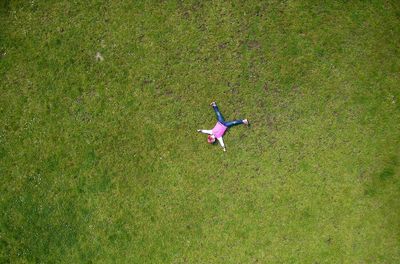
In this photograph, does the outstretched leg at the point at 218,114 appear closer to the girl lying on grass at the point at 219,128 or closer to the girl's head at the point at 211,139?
the girl lying on grass at the point at 219,128

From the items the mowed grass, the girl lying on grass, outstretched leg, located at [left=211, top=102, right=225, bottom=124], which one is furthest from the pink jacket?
the mowed grass

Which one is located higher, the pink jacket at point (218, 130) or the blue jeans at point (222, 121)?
the blue jeans at point (222, 121)

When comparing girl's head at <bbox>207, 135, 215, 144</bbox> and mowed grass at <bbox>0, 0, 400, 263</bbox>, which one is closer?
girl's head at <bbox>207, 135, 215, 144</bbox>

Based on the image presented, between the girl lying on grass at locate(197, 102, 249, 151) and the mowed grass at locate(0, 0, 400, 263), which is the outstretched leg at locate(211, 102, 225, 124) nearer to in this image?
the girl lying on grass at locate(197, 102, 249, 151)

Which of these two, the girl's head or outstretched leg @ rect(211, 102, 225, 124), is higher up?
outstretched leg @ rect(211, 102, 225, 124)

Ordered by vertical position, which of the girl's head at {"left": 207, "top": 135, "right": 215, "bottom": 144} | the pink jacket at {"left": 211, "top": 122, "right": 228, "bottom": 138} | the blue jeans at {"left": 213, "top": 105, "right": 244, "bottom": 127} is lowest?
the girl's head at {"left": 207, "top": 135, "right": 215, "bottom": 144}

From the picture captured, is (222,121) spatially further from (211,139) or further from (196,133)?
(196,133)

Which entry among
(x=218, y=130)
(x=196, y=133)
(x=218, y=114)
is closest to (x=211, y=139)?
(x=218, y=130)

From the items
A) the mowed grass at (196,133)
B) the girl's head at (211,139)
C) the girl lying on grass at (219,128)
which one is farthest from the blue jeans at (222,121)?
the girl's head at (211,139)

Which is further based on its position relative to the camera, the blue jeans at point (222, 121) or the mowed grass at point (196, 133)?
the mowed grass at point (196, 133)

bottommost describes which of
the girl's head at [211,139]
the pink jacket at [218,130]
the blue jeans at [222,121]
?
the girl's head at [211,139]
